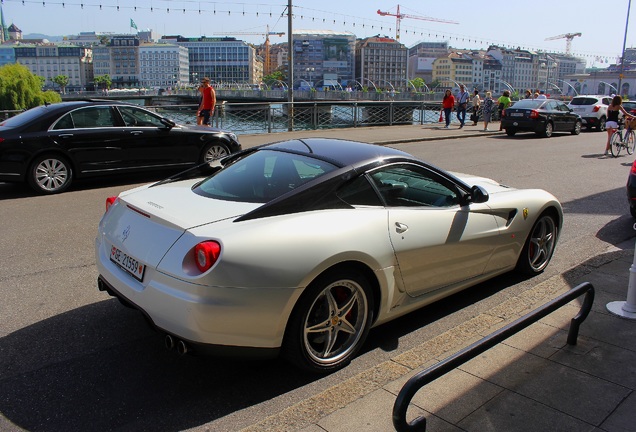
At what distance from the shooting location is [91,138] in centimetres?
954

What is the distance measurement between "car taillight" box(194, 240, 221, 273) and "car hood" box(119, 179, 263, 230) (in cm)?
24

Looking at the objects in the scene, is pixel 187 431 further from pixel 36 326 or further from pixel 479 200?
pixel 479 200

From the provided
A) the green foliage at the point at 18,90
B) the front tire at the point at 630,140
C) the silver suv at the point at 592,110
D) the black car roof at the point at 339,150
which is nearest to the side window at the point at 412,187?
the black car roof at the point at 339,150

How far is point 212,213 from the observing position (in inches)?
133

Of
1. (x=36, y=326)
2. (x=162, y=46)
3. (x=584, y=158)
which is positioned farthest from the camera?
(x=162, y=46)

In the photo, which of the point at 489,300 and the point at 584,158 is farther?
the point at 584,158

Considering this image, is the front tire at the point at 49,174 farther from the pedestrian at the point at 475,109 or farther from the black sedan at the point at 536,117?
the pedestrian at the point at 475,109

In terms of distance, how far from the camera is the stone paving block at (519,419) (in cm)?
274

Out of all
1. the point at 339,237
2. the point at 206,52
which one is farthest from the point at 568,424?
the point at 206,52

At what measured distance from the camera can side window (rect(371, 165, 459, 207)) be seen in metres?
3.96

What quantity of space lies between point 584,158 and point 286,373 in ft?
47.5

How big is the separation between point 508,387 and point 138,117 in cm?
885

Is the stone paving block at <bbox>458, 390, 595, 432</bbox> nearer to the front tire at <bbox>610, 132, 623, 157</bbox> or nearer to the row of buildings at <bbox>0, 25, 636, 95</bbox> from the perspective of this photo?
the front tire at <bbox>610, 132, 623, 157</bbox>

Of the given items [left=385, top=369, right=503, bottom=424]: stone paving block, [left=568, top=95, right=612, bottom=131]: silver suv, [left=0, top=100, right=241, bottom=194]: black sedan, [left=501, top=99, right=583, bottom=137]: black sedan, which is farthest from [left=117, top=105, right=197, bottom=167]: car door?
[left=568, top=95, right=612, bottom=131]: silver suv
